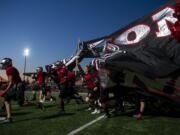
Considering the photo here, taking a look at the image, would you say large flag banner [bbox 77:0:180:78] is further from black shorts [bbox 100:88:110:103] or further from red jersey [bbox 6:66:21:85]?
red jersey [bbox 6:66:21:85]

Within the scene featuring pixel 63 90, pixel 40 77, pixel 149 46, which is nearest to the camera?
pixel 149 46

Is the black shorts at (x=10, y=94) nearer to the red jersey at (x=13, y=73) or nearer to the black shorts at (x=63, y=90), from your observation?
the red jersey at (x=13, y=73)

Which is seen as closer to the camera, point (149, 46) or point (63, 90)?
point (149, 46)

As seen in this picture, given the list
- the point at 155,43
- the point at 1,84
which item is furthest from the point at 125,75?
the point at 1,84

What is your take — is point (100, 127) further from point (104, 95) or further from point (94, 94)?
point (94, 94)

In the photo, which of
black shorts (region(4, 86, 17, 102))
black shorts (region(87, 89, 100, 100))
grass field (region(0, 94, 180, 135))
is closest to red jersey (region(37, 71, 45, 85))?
black shorts (region(87, 89, 100, 100))

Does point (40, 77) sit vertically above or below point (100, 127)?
above

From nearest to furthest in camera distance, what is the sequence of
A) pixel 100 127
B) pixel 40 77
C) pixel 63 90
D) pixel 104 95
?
pixel 100 127 < pixel 104 95 < pixel 63 90 < pixel 40 77

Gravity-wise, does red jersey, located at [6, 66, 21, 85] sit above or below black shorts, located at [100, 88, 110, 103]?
above

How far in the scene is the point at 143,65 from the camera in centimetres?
811

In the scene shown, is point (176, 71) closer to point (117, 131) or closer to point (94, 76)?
point (117, 131)

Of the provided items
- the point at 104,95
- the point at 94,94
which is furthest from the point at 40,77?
the point at 104,95

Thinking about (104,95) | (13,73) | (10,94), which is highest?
(13,73)

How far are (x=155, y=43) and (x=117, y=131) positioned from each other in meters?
3.08
